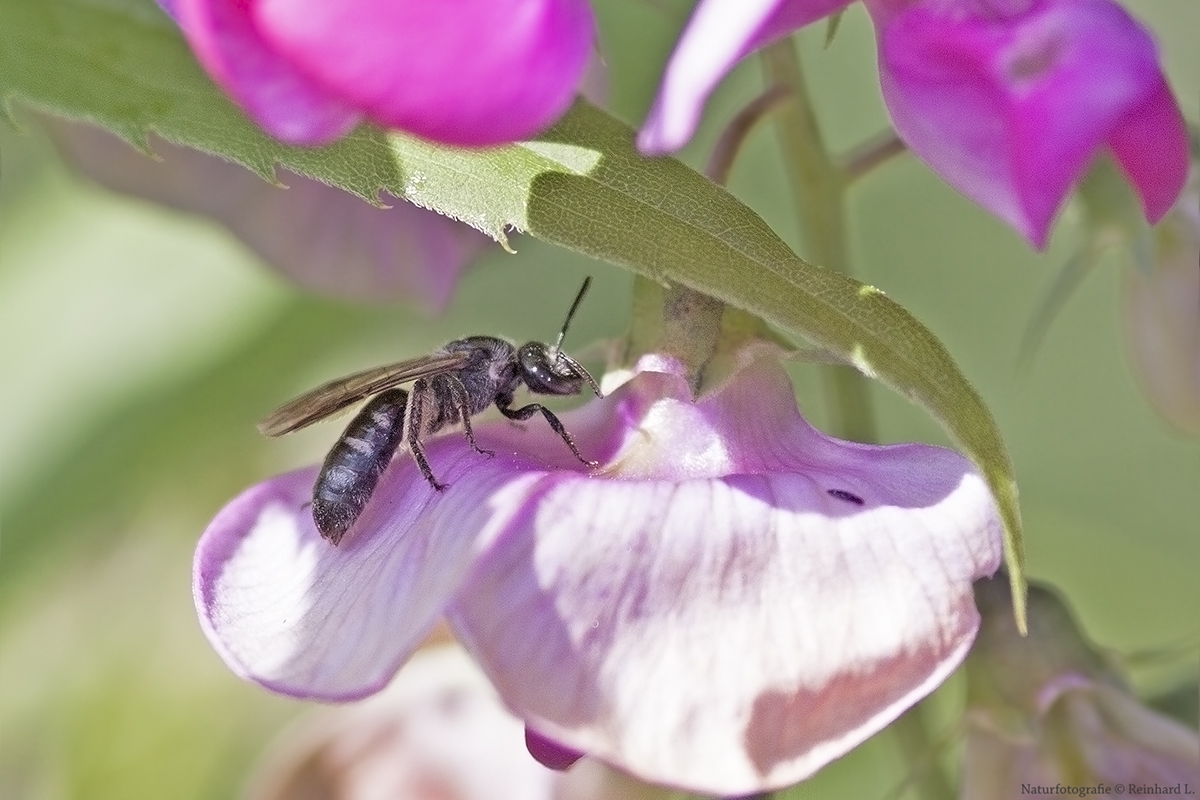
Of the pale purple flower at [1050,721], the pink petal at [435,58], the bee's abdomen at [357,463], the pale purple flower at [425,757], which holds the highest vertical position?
the pink petal at [435,58]

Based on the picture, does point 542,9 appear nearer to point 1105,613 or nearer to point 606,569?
point 606,569

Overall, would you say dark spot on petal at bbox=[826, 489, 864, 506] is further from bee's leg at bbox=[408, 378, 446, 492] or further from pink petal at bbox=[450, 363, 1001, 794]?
bee's leg at bbox=[408, 378, 446, 492]

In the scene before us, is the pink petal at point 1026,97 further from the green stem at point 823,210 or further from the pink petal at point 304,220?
the pink petal at point 304,220

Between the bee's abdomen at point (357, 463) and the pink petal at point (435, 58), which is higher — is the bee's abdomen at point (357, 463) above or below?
below

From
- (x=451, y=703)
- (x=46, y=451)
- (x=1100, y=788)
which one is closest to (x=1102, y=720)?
(x=1100, y=788)

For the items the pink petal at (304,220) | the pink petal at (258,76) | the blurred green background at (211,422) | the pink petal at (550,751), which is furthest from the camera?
the blurred green background at (211,422)

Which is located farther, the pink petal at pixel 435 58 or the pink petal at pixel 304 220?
the pink petal at pixel 304 220

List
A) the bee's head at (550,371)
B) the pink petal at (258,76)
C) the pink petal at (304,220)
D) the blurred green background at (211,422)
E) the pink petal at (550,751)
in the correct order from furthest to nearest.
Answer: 1. the blurred green background at (211,422)
2. the pink petal at (304,220)
3. the bee's head at (550,371)
4. the pink petal at (550,751)
5. the pink petal at (258,76)

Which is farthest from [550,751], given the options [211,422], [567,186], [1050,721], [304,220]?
[211,422]

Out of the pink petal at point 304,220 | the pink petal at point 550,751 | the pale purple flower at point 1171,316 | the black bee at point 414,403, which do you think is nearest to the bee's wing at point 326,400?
the black bee at point 414,403
